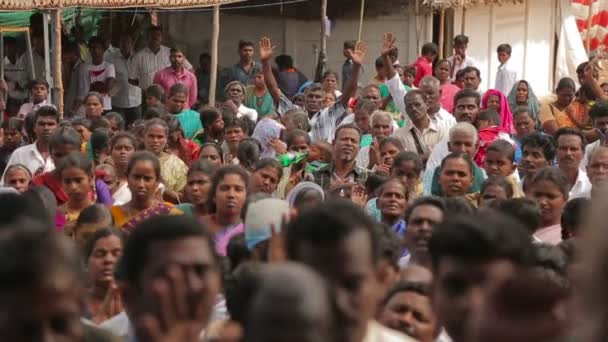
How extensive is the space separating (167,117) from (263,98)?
136 inches

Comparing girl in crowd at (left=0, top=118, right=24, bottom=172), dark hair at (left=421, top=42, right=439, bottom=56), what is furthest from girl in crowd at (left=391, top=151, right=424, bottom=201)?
dark hair at (left=421, top=42, right=439, bottom=56)

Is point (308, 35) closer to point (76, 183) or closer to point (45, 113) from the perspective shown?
point (45, 113)

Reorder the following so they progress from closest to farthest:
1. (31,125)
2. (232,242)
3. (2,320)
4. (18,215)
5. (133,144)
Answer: (2,320)
(18,215)
(232,242)
(133,144)
(31,125)

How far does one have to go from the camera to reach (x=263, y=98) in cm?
1727

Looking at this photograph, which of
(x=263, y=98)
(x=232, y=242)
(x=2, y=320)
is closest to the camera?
(x=2, y=320)

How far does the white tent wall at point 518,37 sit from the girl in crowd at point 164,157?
10368 mm

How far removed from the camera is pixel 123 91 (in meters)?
18.2

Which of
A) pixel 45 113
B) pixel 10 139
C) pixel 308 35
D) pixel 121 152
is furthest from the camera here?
pixel 308 35

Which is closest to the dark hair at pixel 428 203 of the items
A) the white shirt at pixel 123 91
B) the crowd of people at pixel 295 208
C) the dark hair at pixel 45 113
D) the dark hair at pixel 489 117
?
the crowd of people at pixel 295 208

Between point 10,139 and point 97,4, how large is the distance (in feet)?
8.39

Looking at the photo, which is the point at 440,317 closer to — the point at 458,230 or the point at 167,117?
the point at 458,230

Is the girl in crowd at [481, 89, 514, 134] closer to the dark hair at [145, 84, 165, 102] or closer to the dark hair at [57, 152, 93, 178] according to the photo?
the dark hair at [145, 84, 165, 102]

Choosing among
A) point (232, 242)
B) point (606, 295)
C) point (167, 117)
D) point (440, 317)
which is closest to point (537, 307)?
point (606, 295)

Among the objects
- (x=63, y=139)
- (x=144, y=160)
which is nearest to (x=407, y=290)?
(x=144, y=160)
